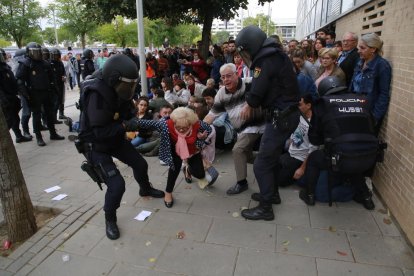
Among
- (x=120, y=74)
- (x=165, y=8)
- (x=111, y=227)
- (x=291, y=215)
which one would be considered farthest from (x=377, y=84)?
(x=165, y=8)

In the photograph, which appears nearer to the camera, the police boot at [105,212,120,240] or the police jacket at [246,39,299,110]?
the police jacket at [246,39,299,110]

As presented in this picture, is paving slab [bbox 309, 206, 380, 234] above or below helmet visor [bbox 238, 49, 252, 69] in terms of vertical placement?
below

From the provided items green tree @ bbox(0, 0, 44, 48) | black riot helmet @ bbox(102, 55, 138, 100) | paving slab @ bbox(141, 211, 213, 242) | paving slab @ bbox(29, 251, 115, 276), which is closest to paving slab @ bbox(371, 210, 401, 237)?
paving slab @ bbox(141, 211, 213, 242)

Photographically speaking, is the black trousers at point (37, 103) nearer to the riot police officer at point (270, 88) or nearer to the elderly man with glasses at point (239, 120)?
the elderly man with glasses at point (239, 120)

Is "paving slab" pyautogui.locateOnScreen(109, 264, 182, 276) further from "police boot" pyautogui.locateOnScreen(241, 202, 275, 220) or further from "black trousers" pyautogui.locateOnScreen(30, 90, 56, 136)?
"black trousers" pyautogui.locateOnScreen(30, 90, 56, 136)

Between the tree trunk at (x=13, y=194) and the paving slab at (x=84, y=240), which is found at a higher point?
the tree trunk at (x=13, y=194)

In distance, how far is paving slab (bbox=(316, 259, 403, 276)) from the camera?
2.58m

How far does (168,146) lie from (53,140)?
440cm

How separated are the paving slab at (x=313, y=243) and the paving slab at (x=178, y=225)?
2.54 feet

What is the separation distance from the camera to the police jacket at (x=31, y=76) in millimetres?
6195

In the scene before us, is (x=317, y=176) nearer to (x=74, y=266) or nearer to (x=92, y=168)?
(x=92, y=168)

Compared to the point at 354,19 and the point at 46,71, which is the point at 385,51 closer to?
the point at 354,19

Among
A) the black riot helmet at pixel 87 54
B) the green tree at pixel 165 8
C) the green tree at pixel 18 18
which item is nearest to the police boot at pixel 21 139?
the green tree at pixel 165 8

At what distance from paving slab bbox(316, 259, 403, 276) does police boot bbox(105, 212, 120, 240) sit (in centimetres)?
194
